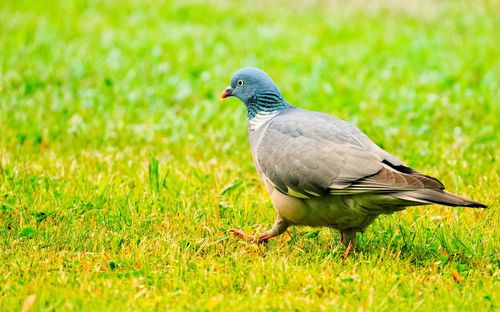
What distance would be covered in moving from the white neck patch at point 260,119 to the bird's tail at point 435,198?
1188 millimetres

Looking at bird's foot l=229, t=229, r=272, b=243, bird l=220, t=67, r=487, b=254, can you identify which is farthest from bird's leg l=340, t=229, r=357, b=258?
bird's foot l=229, t=229, r=272, b=243

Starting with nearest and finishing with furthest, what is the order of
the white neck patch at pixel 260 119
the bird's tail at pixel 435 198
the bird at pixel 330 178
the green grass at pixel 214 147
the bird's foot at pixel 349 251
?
the bird's tail at pixel 435 198
the green grass at pixel 214 147
the bird at pixel 330 178
the bird's foot at pixel 349 251
the white neck patch at pixel 260 119

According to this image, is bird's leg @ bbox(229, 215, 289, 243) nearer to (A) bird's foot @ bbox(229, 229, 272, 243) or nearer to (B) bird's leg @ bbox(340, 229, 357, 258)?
(A) bird's foot @ bbox(229, 229, 272, 243)

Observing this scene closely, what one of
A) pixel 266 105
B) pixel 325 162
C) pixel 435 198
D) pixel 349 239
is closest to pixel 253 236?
pixel 349 239

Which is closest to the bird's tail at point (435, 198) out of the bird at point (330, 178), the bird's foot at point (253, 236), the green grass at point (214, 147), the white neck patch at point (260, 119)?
the bird at point (330, 178)

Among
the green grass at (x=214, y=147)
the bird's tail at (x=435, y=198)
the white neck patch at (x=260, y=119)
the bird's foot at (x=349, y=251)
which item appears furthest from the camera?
the white neck patch at (x=260, y=119)

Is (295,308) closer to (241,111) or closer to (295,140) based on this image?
(295,140)

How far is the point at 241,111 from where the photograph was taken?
804cm

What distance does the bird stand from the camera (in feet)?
14.5

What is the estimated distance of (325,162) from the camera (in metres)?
4.64

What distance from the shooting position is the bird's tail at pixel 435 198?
163 inches

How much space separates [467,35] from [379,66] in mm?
1801

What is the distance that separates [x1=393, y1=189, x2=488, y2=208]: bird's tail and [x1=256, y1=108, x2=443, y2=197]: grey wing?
0.12 ft

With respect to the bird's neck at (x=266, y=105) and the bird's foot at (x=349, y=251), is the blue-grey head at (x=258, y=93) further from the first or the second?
the bird's foot at (x=349, y=251)
